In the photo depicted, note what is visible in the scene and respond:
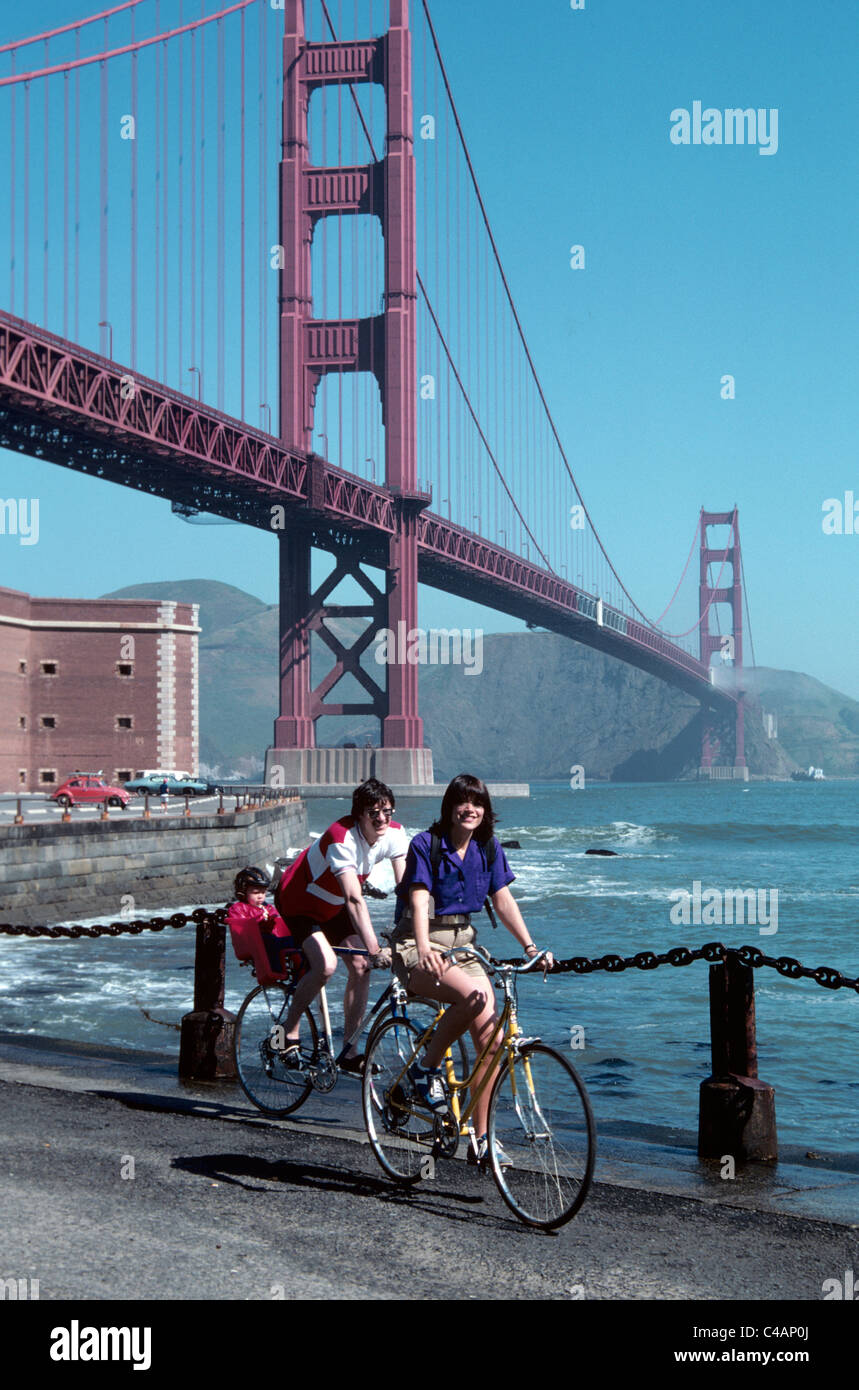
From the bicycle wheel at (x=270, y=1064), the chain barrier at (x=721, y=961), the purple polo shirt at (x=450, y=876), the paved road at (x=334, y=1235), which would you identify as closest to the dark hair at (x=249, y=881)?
the bicycle wheel at (x=270, y=1064)

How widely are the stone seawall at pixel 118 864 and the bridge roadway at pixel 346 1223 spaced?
644 inches

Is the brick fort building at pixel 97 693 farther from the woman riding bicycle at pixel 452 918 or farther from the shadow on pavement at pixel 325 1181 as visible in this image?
the woman riding bicycle at pixel 452 918

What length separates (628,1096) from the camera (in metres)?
10.6

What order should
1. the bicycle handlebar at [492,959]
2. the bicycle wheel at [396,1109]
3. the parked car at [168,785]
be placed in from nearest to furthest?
1. the bicycle handlebar at [492,959]
2. the bicycle wheel at [396,1109]
3. the parked car at [168,785]

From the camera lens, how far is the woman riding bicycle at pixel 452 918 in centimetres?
517

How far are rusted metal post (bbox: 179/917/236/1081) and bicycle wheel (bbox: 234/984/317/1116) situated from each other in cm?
54

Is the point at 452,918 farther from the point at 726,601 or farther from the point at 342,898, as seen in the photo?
the point at 726,601

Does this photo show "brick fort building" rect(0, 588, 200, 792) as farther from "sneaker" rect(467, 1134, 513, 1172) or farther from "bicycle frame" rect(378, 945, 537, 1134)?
"sneaker" rect(467, 1134, 513, 1172)

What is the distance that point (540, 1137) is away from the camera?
4863mm

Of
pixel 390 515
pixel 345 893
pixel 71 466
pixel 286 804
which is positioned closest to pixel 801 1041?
pixel 345 893

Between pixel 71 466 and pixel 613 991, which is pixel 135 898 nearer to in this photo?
pixel 613 991

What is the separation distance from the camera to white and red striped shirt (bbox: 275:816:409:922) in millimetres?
6027

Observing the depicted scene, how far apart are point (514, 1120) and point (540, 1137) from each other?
146mm

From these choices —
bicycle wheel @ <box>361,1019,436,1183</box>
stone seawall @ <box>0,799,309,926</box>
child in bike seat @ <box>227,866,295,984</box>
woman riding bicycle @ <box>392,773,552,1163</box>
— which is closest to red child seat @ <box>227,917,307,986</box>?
child in bike seat @ <box>227,866,295,984</box>
